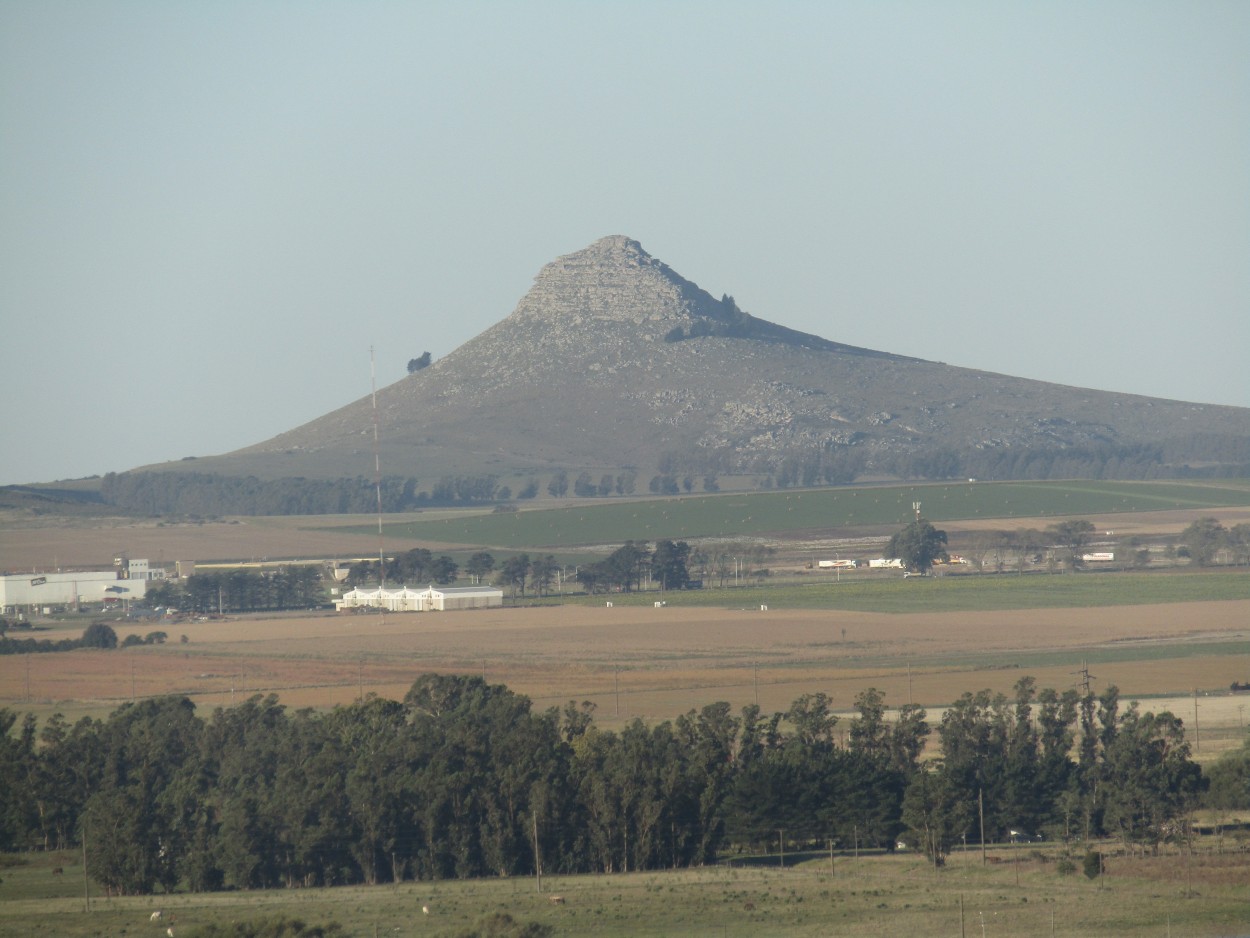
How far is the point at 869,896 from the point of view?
4500 cm

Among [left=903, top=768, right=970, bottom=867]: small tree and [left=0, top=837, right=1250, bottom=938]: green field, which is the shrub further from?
[left=903, top=768, right=970, bottom=867]: small tree

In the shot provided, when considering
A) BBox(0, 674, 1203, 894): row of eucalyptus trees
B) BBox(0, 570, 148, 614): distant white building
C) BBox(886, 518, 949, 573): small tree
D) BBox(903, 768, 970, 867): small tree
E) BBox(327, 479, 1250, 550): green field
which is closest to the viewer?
BBox(903, 768, 970, 867): small tree

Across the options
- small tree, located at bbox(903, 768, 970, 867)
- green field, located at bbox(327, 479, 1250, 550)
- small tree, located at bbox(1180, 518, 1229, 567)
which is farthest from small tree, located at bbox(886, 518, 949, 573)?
small tree, located at bbox(903, 768, 970, 867)

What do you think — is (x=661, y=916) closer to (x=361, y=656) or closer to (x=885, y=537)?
(x=361, y=656)

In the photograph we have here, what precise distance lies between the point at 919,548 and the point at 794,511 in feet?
149


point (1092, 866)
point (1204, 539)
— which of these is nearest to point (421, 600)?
point (1204, 539)

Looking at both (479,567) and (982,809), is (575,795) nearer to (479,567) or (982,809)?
(982,809)

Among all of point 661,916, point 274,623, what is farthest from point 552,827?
point 274,623

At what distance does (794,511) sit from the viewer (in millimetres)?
177375

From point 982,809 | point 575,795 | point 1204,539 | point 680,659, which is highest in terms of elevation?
point 1204,539

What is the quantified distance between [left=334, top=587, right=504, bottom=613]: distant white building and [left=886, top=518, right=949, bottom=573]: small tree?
1207 inches

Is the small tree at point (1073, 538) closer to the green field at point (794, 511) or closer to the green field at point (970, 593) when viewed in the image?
the green field at point (970, 593)

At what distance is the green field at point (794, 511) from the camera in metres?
163

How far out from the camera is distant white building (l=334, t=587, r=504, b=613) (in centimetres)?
11356
